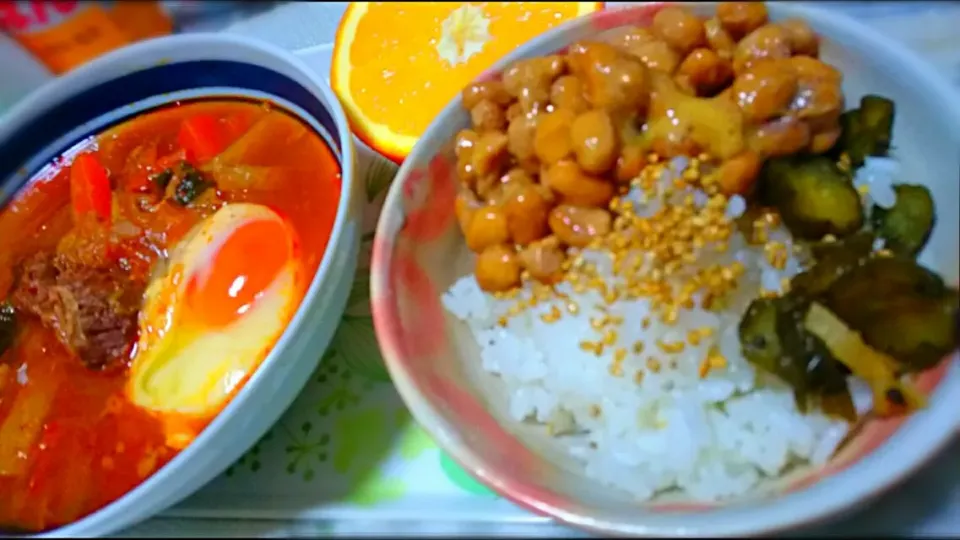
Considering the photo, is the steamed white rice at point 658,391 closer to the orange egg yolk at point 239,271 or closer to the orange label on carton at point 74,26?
the orange egg yolk at point 239,271

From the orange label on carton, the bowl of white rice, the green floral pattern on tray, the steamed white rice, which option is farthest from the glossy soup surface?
the orange label on carton

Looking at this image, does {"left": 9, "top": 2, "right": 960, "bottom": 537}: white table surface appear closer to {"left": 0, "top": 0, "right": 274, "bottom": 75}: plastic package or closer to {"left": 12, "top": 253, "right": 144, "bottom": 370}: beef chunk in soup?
{"left": 12, "top": 253, "right": 144, "bottom": 370}: beef chunk in soup

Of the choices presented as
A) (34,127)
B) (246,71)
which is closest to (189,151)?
(246,71)

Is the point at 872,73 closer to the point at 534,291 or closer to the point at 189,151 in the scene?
the point at 534,291

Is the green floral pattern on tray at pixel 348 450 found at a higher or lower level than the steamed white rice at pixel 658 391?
lower

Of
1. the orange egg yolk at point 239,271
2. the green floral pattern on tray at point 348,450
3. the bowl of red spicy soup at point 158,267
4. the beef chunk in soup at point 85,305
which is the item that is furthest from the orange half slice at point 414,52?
the beef chunk in soup at point 85,305

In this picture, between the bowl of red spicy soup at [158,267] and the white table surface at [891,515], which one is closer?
the white table surface at [891,515]

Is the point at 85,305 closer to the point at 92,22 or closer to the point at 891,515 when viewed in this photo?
the point at 92,22
